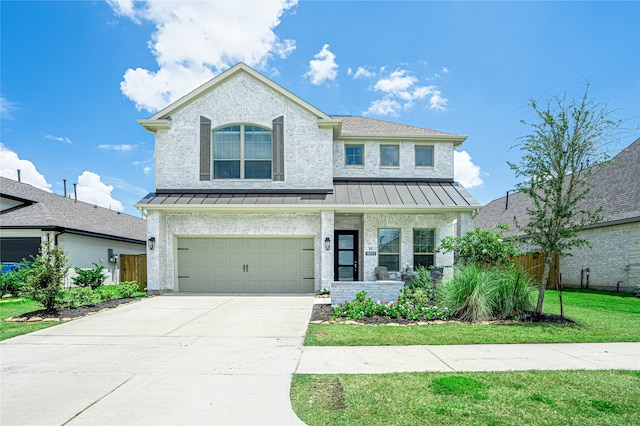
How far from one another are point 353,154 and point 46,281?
1142 cm

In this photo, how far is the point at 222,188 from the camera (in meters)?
14.4

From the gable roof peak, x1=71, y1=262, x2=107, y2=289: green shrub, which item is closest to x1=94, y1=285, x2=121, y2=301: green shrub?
x1=71, y1=262, x2=107, y2=289: green shrub

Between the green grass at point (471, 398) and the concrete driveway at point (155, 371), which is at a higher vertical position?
the green grass at point (471, 398)

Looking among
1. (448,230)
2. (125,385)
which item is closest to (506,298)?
(448,230)

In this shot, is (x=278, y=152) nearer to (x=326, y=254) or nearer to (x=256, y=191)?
(x=256, y=191)

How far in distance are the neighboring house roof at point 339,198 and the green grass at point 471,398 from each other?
29.1 ft

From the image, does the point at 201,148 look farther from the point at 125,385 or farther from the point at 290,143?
the point at 125,385

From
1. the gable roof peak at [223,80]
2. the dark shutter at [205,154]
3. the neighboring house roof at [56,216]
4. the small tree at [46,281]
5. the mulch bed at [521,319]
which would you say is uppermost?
the gable roof peak at [223,80]

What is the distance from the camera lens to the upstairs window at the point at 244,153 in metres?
14.6

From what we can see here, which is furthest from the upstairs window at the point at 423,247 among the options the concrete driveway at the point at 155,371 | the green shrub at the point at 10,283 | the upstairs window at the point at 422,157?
the green shrub at the point at 10,283

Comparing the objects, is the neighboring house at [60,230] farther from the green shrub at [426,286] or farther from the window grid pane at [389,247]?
the green shrub at [426,286]

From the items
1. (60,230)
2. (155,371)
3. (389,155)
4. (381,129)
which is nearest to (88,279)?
(60,230)

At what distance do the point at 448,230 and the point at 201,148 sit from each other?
1018 cm

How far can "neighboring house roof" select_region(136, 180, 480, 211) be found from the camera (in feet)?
43.9
